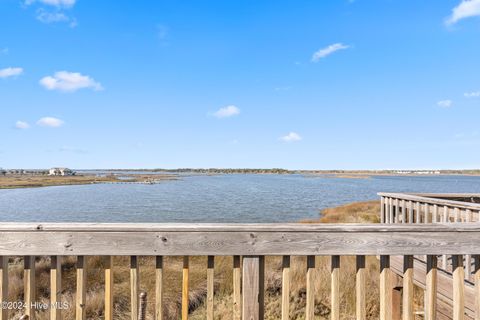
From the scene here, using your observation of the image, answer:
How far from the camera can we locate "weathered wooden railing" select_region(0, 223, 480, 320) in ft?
6.42

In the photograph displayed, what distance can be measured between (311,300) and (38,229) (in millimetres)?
1947

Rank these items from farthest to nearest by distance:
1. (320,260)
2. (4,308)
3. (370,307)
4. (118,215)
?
1. (118,215)
2. (320,260)
3. (370,307)
4. (4,308)

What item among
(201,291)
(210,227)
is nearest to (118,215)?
(201,291)

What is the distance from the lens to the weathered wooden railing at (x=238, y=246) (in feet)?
6.42

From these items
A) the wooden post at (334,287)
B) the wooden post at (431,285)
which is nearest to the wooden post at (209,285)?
the wooden post at (334,287)

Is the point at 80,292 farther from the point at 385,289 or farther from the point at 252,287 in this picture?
the point at 385,289

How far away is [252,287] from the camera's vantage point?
2.01 meters

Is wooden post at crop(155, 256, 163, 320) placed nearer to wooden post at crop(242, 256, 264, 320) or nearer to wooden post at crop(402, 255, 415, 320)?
wooden post at crop(242, 256, 264, 320)

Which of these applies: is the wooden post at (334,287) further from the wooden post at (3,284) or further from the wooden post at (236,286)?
the wooden post at (3,284)

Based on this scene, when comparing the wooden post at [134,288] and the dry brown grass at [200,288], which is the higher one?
the wooden post at [134,288]

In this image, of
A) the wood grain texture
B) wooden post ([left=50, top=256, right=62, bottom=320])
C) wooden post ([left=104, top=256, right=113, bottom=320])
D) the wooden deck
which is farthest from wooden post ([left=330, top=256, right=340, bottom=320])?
the wood grain texture

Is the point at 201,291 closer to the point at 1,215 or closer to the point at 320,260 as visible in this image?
the point at 320,260

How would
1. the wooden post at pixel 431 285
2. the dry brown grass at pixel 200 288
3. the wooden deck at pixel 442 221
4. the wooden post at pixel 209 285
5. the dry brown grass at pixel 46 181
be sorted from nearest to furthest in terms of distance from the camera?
the wooden post at pixel 209 285, the wooden post at pixel 431 285, the wooden deck at pixel 442 221, the dry brown grass at pixel 200 288, the dry brown grass at pixel 46 181

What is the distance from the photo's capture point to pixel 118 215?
21.5 m
